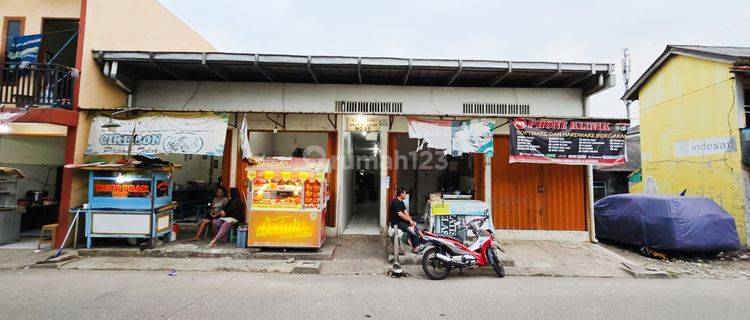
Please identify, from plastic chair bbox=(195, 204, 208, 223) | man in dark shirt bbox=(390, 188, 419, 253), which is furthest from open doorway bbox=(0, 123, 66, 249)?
man in dark shirt bbox=(390, 188, 419, 253)

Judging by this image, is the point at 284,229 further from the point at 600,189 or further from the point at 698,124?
the point at 600,189

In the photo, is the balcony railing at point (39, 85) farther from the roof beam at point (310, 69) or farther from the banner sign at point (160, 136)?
the roof beam at point (310, 69)

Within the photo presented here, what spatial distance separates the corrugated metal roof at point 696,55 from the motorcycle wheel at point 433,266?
11629 millimetres

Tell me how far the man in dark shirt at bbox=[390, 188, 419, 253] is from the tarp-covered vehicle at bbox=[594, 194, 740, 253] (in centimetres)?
643

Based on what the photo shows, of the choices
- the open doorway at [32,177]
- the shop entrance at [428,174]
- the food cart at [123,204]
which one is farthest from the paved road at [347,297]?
the shop entrance at [428,174]

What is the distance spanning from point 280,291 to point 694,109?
15613mm

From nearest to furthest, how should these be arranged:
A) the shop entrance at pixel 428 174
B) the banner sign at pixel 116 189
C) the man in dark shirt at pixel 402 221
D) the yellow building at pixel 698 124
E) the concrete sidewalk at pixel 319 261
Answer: the concrete sidewalk at pixel 319 261, the man in dark shirt at pixel 402 221, the banner sign at pixel 116 189, the yellow building at pixel 698 124, the shop entrance at pixel 428 174

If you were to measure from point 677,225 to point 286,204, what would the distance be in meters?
9.95

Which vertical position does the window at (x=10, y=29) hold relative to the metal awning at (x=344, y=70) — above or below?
above

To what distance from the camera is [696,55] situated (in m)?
11.8

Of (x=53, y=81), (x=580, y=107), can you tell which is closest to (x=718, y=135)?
(x=580, y=107)

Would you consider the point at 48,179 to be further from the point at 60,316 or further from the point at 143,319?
the point at 143,319

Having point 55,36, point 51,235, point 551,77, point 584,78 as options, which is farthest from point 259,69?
point 584,78

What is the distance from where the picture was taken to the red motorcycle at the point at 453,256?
6352 mm
